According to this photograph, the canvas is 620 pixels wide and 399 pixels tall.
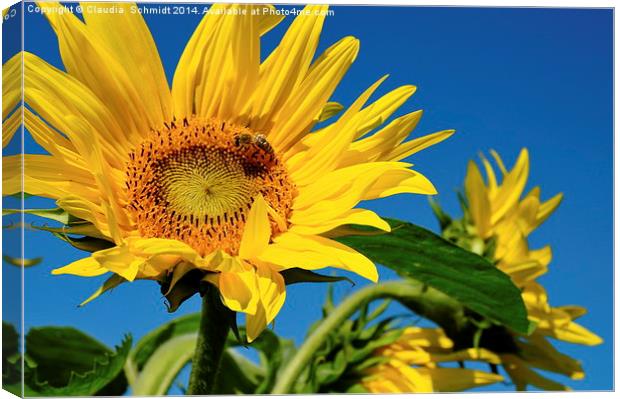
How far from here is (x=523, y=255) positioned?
1.91m

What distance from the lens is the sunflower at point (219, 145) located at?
4.28 ft

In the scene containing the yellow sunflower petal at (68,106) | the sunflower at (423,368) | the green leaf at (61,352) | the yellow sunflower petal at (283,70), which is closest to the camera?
the yellow sunflower petal at (68,106)

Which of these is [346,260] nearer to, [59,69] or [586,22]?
[59,69]

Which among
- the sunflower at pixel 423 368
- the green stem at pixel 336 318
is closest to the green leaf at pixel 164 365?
the green stem at pixel 336 318

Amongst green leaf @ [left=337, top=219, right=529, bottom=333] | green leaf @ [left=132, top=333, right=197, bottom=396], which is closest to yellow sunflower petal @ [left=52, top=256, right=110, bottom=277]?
green leaf @ [left=337, top=219, right=529, bottom=333]

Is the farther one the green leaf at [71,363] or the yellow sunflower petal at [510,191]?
the yellow sunflower petal at [510,191]

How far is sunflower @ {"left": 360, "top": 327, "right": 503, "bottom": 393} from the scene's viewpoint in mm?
1749

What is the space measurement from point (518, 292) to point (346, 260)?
14.4 inches

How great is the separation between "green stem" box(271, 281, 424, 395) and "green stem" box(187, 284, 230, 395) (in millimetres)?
358

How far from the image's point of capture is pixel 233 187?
4.73 feet

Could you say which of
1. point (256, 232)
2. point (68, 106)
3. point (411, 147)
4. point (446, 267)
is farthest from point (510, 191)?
point (68, 106)

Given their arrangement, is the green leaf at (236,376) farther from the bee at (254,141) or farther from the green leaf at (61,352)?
the bee at (254,141)

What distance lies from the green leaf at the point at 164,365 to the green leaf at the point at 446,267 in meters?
0.38

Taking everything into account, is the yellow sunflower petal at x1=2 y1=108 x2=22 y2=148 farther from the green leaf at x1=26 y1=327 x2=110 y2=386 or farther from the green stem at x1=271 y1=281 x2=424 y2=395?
the green stem at x1=271 y1=281 x2=424 y2=395
